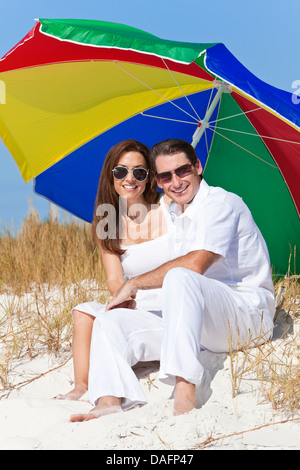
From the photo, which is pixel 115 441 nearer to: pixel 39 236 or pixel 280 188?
pixel 280 188

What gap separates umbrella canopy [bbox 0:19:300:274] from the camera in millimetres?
4473

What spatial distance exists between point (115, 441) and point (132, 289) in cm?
98

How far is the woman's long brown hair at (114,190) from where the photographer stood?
4523 mm

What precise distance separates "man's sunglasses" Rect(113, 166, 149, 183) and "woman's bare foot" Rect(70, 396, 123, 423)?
168 cm

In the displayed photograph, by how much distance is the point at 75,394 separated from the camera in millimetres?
3953

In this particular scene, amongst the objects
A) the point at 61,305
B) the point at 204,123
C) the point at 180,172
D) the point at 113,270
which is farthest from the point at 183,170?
the point at 61,305

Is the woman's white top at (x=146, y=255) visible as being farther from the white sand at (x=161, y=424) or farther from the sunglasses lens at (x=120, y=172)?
the white sand at (x=161, y=424)

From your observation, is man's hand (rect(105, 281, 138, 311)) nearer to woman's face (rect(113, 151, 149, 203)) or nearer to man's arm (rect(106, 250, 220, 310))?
man's arm (rect(106, 250, 220, 310))

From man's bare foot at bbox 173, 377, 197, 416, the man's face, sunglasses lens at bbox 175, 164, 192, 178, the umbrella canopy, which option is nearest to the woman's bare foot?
man's bare foot at bbox 173, 377, 197, 416

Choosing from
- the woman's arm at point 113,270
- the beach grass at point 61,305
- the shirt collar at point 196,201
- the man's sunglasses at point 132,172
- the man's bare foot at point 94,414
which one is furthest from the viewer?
the man's sunglasses at point 132,172

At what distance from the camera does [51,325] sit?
507 centimetres

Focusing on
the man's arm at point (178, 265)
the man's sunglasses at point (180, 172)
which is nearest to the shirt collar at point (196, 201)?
the man's sunglasses at point (180, 172)

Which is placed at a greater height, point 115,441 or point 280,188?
point 280,188
